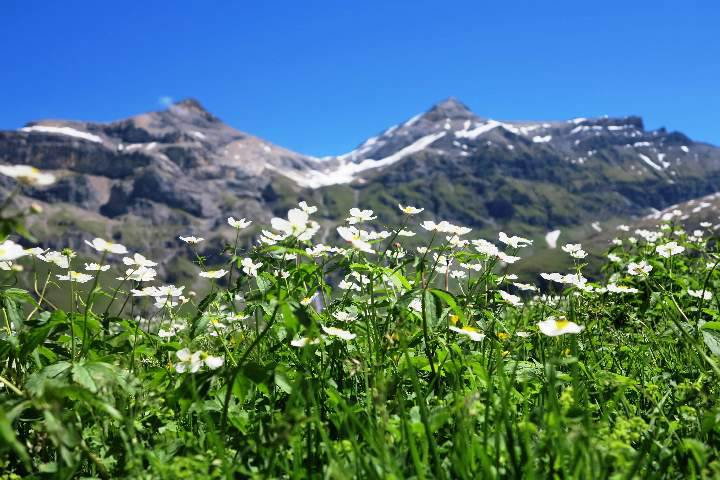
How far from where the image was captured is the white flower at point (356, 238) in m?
3.48

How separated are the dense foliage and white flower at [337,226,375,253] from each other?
0.02 metres

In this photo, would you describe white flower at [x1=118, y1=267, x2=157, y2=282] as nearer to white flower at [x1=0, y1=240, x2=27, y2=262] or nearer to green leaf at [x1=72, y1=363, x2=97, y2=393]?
white flower at [x1=0, y1=240, x2=27, y2=262]

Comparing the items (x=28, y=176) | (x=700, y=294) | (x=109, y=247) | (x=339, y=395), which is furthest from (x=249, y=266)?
(x=700, y=294)

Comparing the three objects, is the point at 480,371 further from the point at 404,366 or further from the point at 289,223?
the point at 289,223

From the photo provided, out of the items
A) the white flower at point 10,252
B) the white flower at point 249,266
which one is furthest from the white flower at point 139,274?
the white flower at point 10,252

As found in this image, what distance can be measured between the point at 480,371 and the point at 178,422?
198cm

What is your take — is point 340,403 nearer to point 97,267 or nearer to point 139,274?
point 97,267

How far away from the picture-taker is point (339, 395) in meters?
2.92

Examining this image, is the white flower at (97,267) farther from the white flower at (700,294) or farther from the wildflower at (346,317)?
the white flower at (700,294)

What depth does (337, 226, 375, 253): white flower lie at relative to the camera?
3.48m

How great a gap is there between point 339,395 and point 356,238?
A: 4.23ft

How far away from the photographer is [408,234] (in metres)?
4.84

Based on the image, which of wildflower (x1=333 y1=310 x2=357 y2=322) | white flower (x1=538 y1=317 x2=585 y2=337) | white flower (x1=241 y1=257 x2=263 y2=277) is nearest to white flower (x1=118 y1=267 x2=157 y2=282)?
white flower (x1=241 y1=257 x2=263 y2=277)

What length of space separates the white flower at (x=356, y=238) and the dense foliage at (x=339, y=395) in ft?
0.06
